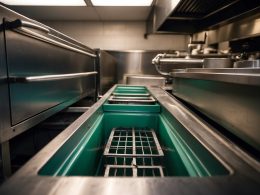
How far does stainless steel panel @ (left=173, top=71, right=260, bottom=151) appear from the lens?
645 mm

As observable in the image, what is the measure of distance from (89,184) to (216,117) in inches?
30.9

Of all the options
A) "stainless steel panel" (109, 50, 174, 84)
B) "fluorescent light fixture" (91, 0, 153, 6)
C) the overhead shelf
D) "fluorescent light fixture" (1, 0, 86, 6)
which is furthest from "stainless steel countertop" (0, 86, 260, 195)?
"stainless steel panel" (109, 50, 174, 84)

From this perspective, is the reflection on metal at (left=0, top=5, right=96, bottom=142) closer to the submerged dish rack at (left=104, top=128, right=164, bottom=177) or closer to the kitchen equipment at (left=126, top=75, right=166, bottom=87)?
the submerged dish rack at (left=104, top=128, right=164, bottom=177)

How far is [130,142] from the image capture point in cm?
114

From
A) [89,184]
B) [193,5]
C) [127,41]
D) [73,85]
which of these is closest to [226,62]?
[193,5]

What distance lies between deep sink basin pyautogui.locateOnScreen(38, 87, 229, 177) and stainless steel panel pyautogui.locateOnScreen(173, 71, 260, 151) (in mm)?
205

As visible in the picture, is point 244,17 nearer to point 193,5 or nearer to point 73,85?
point 193,5

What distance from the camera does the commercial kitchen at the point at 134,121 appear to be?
1.39 feet

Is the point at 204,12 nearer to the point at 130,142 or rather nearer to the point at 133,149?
the point at 130,142

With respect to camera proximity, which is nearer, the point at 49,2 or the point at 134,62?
the point at 49,2

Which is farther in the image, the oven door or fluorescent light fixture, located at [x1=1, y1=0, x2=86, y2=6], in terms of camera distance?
fluorescent light fixture, located at [x1=1, y1=0, x2=86, y2=6]

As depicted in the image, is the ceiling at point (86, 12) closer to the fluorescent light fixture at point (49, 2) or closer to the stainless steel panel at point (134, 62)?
the fluorescent light fixture at point (49, 2)

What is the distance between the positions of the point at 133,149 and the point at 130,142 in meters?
0.21

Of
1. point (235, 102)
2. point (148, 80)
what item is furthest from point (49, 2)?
point (235, 102)
